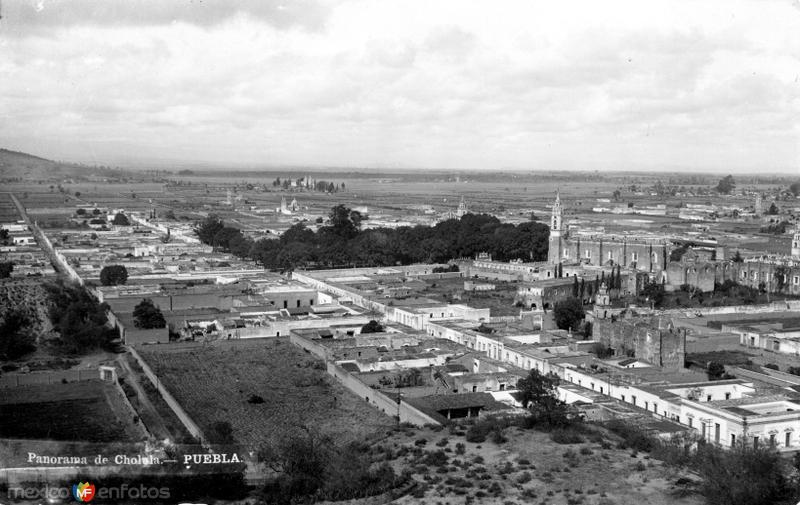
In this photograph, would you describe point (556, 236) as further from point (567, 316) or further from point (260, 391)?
point (260, 391)

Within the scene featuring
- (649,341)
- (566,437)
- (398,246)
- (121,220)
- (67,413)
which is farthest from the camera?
(121,220)

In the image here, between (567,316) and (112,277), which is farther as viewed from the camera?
(112,277)

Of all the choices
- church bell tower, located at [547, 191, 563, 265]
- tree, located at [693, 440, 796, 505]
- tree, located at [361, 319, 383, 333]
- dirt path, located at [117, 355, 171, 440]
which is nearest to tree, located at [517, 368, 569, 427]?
tree, located at [693, 440, 796, 505]

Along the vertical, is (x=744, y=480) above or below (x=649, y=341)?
above

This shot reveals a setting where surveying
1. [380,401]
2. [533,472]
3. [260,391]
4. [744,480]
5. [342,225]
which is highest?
[342,225]

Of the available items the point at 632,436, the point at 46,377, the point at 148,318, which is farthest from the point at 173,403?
the point at 632,436

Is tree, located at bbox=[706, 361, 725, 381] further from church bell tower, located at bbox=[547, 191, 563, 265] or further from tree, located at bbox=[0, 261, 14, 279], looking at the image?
tree, located at bbox=[0, 261, 14, 279]

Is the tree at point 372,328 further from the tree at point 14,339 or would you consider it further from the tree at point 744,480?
the tree at point 744,480
